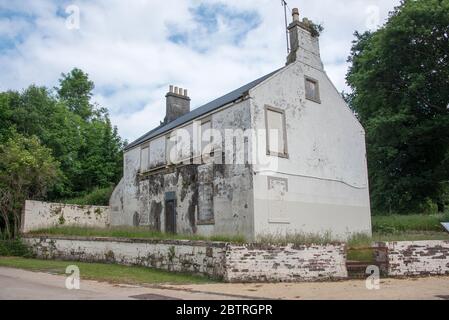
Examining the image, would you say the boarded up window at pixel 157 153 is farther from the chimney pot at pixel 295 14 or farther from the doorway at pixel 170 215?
the chimney pot at pixel 295 14

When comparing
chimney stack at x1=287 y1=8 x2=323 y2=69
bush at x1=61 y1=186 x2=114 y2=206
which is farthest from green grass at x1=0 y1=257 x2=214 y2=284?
chimney stack at x1=287 y1=8 x2=323 y2=69

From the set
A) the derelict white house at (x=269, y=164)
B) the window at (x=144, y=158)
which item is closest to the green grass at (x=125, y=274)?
the derelict white house at (x=269, y=164)

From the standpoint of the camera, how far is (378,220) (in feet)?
85.5

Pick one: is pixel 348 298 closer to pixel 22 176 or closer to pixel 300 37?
pixel 300 37

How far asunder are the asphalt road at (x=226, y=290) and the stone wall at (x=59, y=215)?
11.0 meters

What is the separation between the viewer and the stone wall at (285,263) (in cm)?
1273

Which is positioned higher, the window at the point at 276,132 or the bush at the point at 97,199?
the window at the point at 276,132

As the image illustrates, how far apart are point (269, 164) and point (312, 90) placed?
528 cm

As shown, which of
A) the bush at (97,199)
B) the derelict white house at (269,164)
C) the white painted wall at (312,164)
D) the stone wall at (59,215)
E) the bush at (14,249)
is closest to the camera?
the derelict white house at (269,164)

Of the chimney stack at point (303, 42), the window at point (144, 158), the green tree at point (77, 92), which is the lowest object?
the window at point (144, 158)

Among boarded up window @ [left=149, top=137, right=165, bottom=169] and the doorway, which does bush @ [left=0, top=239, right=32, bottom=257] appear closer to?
the doorway

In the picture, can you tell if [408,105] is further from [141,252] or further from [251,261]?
[141,252]

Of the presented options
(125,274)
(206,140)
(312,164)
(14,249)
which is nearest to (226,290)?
(125,274)
